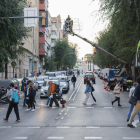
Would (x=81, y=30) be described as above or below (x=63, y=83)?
above

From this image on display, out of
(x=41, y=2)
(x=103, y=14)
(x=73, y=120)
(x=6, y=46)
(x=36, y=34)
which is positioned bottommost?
(x=73, y=120)

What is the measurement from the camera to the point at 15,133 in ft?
29.1

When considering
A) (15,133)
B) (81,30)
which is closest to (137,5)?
(15,133)

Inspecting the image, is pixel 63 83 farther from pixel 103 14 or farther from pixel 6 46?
pixel 103 14

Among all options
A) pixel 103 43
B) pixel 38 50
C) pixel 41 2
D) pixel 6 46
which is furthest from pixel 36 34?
pixel 6 46

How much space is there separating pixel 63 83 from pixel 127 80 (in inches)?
286

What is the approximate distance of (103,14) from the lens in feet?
60.6

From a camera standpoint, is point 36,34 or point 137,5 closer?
point 137,5

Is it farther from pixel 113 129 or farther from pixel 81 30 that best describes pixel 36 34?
pixel 113 129

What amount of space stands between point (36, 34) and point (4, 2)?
155 ft

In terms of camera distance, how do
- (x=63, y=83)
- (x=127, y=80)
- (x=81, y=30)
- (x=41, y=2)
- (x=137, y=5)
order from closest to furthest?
1. (x=137, y=5)
2. (x=63, y=83)
3. (x=127, y=80)
4. (x=81, y=30)
5. (x=41, y=2)

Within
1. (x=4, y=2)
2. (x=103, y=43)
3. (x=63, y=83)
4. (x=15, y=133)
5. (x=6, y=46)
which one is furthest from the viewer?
(x=103, y=43)

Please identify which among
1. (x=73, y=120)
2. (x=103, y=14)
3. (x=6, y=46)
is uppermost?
(x=103, y=14)

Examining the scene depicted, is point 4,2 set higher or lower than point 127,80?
higher
